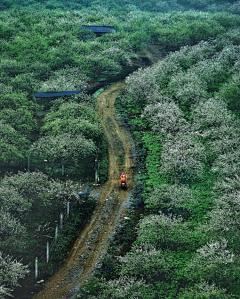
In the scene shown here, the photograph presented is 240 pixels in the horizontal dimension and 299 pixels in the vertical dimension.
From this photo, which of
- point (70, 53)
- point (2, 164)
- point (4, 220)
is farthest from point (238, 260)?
point (70, 53)

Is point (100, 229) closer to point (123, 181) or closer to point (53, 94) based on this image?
point (123, 181)

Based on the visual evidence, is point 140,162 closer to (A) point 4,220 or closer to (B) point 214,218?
(B) point 214,218

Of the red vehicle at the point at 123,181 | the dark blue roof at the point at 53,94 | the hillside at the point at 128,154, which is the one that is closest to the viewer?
the hillside at the point at 128,154

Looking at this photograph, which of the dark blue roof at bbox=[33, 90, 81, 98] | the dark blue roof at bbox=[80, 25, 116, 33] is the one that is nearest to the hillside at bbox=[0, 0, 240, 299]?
the dark blue roof at bbox=[33, 90, 81, 98]

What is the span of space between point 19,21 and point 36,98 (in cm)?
4892

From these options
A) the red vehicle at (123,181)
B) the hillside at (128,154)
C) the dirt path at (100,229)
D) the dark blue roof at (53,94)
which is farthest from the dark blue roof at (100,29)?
the red vehicle at (123,181)

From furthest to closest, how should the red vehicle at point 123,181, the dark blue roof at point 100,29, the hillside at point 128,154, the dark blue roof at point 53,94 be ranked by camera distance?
the dark blue roof at point 100,29 < the dark blue roof at point 53,94 < the red vehicle at point 123,181 < the hillside at point 128,154

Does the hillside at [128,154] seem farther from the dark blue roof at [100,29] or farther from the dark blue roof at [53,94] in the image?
the dark blue roof at [100,29]

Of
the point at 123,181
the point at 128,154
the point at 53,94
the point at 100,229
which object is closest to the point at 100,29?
the point at 53,94

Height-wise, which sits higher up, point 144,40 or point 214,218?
point 144,40

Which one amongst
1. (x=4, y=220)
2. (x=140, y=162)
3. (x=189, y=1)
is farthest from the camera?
(x=189, y=1)

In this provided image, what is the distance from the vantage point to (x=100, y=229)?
47.6m

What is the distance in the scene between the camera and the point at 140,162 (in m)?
62.7

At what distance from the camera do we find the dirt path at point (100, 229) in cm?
3934
